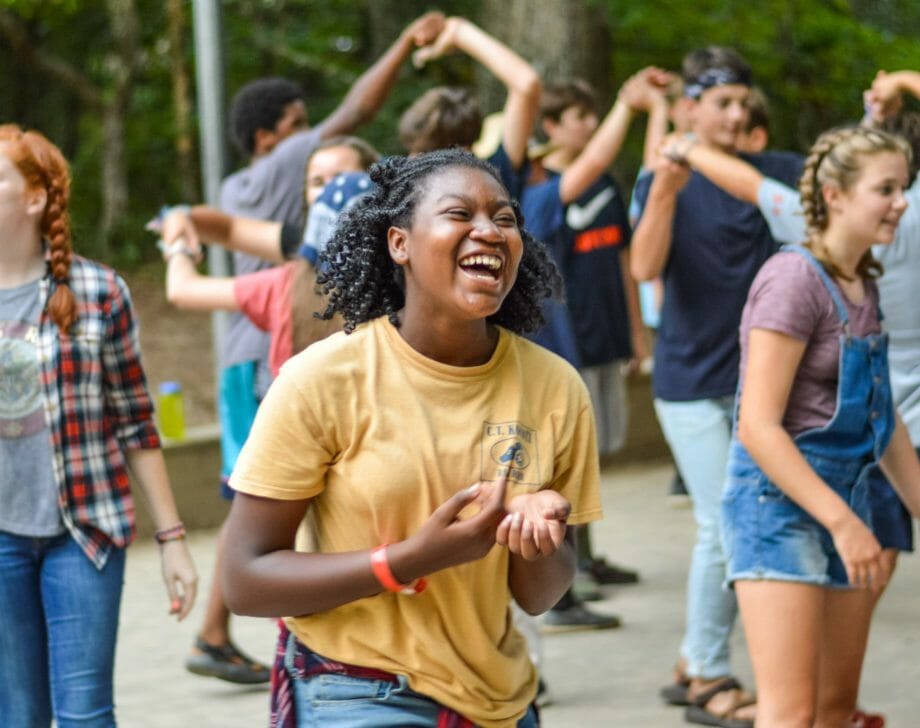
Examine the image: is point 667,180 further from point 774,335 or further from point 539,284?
point 539,284

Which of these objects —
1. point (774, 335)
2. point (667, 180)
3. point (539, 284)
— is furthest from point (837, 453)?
point (667, 180)

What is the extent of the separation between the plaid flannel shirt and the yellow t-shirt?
112 cm

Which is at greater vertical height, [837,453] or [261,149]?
[261,149]

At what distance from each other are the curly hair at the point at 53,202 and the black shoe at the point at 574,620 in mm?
3207

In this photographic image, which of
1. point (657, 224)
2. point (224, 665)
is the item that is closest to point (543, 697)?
point (224, 665)

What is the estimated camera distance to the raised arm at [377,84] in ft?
19.1

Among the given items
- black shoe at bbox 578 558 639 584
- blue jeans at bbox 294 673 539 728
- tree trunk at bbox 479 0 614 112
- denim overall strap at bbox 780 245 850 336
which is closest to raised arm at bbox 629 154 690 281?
denim overall strap at bbox 780 245 850 336

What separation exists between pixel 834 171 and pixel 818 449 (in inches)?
29.2

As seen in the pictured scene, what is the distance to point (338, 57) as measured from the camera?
1532 centimetres

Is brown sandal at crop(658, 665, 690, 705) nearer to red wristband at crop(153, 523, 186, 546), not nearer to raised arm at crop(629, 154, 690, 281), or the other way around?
raised arm at crop(629, 154, 690, 281)

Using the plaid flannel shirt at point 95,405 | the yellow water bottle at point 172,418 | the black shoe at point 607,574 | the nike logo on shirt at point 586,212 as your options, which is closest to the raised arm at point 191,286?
A: the plaid flannel shirt at point 95,405

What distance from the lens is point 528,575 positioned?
8.82ft

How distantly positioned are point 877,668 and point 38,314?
3.64m

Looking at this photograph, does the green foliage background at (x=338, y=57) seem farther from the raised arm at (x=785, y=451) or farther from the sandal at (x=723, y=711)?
the raised arm at (x=785, y=451)
